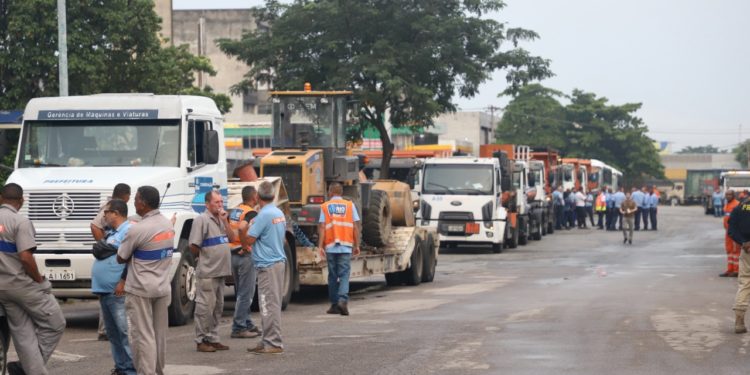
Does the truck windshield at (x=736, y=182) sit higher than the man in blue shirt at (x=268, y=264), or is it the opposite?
the truck windshield at (x=736, y=182)

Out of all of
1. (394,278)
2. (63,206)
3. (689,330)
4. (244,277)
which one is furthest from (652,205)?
(63,206)

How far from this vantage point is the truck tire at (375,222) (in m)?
21.3

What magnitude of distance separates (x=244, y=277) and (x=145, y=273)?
4.34m

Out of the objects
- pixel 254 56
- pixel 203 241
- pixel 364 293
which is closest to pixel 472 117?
pixel 254 56

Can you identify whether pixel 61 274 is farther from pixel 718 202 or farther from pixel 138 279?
pixel 718 202

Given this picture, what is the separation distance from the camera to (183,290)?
1590cm

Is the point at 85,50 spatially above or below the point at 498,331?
above

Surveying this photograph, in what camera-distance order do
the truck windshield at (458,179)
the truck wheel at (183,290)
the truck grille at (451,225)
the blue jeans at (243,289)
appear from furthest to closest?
the truck grille at (451,225) < the truck windshield at (458,179) < the truck wheel at (183,290) < the blue jeans at (243,289)

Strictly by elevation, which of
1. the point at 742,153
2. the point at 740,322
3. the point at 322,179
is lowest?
the point at 740,322

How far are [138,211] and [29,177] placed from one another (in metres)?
5.92

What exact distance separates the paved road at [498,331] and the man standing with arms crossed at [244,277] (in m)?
0.26

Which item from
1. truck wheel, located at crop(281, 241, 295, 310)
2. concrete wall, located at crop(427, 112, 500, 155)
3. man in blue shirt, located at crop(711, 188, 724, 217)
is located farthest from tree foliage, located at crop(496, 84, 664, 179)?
truck wheel, located at crop(281, 241, 295, 310)

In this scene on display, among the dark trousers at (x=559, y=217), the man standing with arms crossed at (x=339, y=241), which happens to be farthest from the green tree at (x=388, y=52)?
the man standing with arms crossed at (x=339, y=241)

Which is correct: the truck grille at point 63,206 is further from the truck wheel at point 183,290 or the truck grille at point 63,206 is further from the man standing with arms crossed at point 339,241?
the man standing with arms crossed at point 339,241
